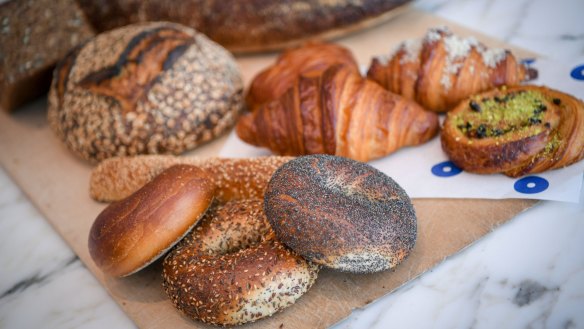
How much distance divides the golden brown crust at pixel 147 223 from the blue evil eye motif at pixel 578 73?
146 centimetres

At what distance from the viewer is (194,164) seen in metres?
1.93

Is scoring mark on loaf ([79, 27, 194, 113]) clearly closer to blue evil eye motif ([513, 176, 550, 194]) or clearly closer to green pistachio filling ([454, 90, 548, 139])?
green pistachio filling ([454, 90, 548, 139])

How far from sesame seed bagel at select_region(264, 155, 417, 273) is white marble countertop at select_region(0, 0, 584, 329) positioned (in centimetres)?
15

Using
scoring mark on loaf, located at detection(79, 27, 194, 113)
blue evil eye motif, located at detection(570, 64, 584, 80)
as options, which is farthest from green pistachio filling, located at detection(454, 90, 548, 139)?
scoring mark on loaf, located at detection(79, 27, 194, 113)

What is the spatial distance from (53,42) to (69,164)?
0.59 metres

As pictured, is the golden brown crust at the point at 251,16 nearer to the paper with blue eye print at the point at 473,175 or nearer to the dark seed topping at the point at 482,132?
the paper with blue eye print at the point at 473,175

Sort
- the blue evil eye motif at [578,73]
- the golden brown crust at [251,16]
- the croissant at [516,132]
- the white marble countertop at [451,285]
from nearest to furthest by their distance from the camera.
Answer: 1. the white marble countertop at [451,285]
2. the croissant at [516,132]
3. the blue evil eye motif at [578,73]
4. the golden brown crust at [251,16]

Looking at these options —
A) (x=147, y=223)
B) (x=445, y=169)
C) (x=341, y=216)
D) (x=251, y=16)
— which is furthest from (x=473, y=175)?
(x=251, y=16)

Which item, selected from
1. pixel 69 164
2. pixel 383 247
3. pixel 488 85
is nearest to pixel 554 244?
pixel 383 247

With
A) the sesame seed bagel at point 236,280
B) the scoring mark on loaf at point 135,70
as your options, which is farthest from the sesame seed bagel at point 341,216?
the scoring mark on loaf at point 135,70

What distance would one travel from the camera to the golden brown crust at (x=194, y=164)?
1837 mm

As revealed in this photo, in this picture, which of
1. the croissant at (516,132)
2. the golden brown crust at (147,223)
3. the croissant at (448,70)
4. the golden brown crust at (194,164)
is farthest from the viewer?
the croissant at (448,70)

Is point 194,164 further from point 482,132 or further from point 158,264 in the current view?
point 482,132

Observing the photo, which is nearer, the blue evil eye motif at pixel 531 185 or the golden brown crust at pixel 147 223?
the golden brown crust at pixel 147 223
